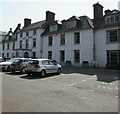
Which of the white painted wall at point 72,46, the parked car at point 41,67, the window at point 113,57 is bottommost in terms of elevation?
the parked car at point 41,67

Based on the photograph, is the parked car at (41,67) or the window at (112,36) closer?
the parked car at (41,67)

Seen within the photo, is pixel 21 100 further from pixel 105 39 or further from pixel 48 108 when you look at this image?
pixel 105 39

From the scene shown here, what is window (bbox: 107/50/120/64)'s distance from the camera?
1950 centimetres

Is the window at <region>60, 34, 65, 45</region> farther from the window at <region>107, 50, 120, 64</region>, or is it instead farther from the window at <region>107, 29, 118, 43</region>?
the window at <region>107, 50, 120, 64</region>

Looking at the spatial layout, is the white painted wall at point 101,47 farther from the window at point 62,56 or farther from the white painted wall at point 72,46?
the window at point 62,56

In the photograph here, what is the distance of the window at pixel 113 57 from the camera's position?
1950 centimetres

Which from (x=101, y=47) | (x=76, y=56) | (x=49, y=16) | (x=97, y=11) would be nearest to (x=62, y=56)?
(x=76, y=56)

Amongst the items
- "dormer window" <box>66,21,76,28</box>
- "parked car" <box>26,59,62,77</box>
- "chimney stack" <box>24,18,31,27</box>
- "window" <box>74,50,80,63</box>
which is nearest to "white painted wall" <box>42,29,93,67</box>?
"window" <box>74,50,80,63</box>

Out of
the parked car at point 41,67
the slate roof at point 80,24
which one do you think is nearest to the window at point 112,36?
the slate roof at point 80,24

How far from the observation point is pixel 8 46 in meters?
41.8

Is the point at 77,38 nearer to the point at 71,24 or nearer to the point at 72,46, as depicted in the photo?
the point at 72,46

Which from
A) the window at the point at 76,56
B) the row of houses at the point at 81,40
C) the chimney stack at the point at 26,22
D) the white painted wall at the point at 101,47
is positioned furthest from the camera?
the chimney stack at the point at 26,22

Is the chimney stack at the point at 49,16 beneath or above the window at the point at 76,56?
above

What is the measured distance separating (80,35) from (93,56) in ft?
14.6
